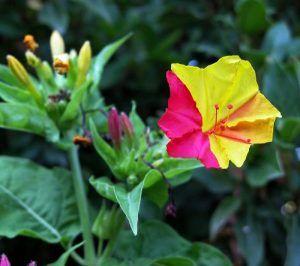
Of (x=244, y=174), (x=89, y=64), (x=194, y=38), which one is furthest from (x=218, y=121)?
(x=194, y=38)

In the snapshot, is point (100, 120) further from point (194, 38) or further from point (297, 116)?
point (194, 38)

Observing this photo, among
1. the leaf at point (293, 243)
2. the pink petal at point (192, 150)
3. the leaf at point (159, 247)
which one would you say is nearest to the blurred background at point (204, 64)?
the leaf at point (293, 243)

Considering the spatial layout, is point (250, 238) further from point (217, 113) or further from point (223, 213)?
point (217, 113)

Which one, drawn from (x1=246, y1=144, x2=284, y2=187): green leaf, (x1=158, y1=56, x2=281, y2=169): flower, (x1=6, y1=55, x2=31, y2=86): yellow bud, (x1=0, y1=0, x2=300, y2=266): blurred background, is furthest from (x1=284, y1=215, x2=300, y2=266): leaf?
(x1=6, y1=55, x2=31, y2=86): yellow bud

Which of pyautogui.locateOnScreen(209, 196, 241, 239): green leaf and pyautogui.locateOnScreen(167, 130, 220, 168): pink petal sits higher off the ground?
pyautogui.locateOnScreen(167, 130, 220, 168): pink petal

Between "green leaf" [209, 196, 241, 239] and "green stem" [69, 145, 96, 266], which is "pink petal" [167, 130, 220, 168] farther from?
"green leaf" [209, 196, 241, 239]

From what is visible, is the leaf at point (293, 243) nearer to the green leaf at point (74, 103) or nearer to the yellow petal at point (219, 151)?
the yellow petal at point (219, 151)

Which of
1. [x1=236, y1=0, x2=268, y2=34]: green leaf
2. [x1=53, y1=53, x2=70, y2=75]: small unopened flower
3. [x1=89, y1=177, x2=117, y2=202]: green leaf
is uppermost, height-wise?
[x1=53, y1=53, x2=70, y2=75]: small unopened flower
